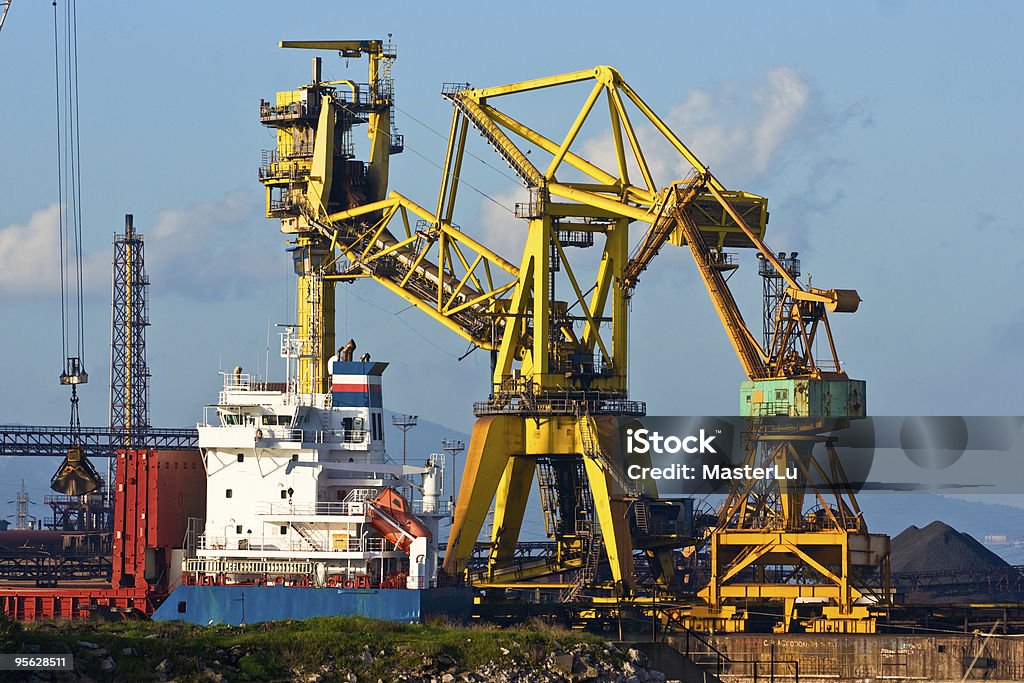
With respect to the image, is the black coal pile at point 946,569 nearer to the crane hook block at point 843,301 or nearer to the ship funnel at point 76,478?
the crane hook block at point 843,301

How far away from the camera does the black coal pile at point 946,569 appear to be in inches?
4198

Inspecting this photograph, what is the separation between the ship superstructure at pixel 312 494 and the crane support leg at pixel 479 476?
18.0 ft

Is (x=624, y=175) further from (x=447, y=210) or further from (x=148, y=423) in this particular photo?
(x=148, y=423)

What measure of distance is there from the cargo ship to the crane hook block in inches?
662

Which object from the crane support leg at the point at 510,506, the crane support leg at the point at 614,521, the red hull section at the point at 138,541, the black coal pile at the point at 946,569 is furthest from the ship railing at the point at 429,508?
the black coal pile at the point at 946,569

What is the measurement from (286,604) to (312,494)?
4923 millimetres

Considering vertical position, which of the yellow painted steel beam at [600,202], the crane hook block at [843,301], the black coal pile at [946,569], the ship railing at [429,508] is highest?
the yellow painted steel beam at [600,202]

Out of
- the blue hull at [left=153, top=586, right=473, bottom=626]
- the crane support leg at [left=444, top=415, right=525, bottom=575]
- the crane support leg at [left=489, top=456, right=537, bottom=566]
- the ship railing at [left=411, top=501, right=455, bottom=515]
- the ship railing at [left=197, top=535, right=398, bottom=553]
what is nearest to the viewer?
the blue hull at [left=153, top=586, right=473, bottom=626]

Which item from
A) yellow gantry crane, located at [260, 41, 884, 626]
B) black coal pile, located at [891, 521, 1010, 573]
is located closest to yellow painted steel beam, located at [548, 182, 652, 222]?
yellow gantry crane, located at [260, 41, 884, 626]

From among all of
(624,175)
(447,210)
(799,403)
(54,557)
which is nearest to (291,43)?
(447,210)

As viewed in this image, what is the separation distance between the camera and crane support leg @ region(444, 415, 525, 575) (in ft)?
277

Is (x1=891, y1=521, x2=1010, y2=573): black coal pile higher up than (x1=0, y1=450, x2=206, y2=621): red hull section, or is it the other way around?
(x1=0, y1=450, x2=206, y2=621): red hull section

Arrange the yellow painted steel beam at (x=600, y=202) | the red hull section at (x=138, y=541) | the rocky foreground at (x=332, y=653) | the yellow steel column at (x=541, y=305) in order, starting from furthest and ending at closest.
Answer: the yellow steel column at (x=541, y=305) → the yellow painted steel beam at (x=600, y=202) → the red hull section at (x=138, y=541) → the rocky foreground at (x=332, y=653)

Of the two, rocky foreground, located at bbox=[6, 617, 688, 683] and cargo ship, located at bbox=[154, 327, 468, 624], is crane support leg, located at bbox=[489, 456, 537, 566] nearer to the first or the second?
cargo ship, located at bbox=[154, 327, 468, 624]
